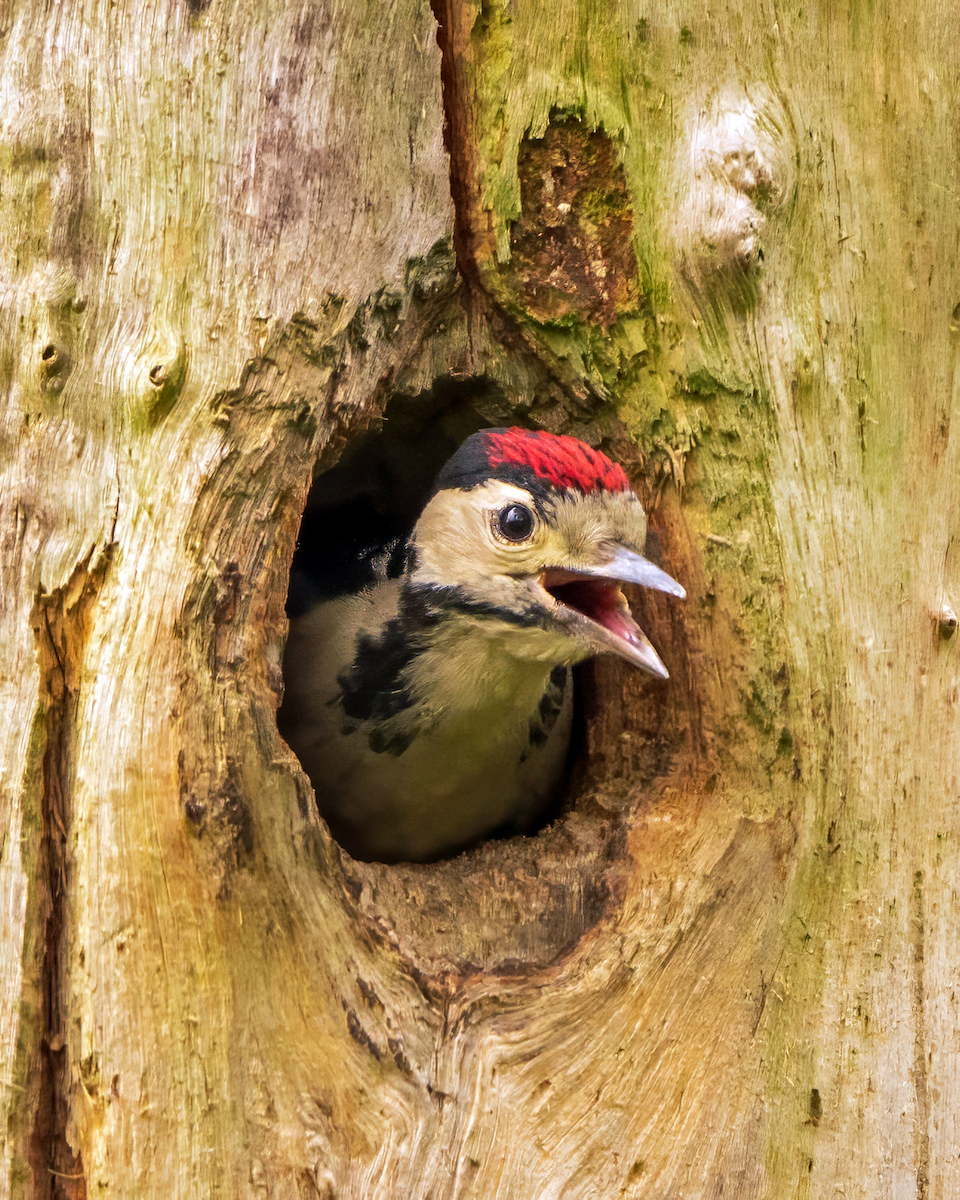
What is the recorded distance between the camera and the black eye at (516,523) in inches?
→ 104

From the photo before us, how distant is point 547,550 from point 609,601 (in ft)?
0.71

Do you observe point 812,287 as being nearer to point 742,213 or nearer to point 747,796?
point 742,213

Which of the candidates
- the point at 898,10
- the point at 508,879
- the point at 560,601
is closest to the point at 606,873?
the point at 508,879

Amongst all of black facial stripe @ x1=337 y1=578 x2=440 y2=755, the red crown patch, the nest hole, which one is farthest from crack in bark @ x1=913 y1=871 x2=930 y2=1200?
black facial stripe @ x1=337 y1=578 x2=440 y2=755

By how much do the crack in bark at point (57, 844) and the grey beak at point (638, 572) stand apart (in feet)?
3.63

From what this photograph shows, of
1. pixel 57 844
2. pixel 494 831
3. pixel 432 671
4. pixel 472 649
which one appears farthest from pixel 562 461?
pixel 57 844

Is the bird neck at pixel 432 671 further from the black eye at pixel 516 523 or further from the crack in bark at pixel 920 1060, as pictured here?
the crack in bark at pixel 920 1060

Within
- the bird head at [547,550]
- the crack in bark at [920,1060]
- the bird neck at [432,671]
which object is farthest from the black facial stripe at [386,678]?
the crack in bark at [920,1060]

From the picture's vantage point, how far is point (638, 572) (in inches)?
98.8

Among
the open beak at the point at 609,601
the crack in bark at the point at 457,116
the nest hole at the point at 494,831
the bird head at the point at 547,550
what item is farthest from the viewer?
the crack in bark at the point at 457,116

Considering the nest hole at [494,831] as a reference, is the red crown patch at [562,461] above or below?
above

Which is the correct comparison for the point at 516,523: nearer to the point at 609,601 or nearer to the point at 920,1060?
the point at 609,601

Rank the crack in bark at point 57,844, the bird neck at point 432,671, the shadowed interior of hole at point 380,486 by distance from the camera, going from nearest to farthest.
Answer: the crack in bark at point 57,844
the bird neck at point 432,671
the shadowed interior of hole at point 380,486

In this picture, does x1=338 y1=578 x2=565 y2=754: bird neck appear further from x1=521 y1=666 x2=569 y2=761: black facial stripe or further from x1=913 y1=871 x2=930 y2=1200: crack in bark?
x1=913 y1=871 x2=930 y2=1200: crack in bark
